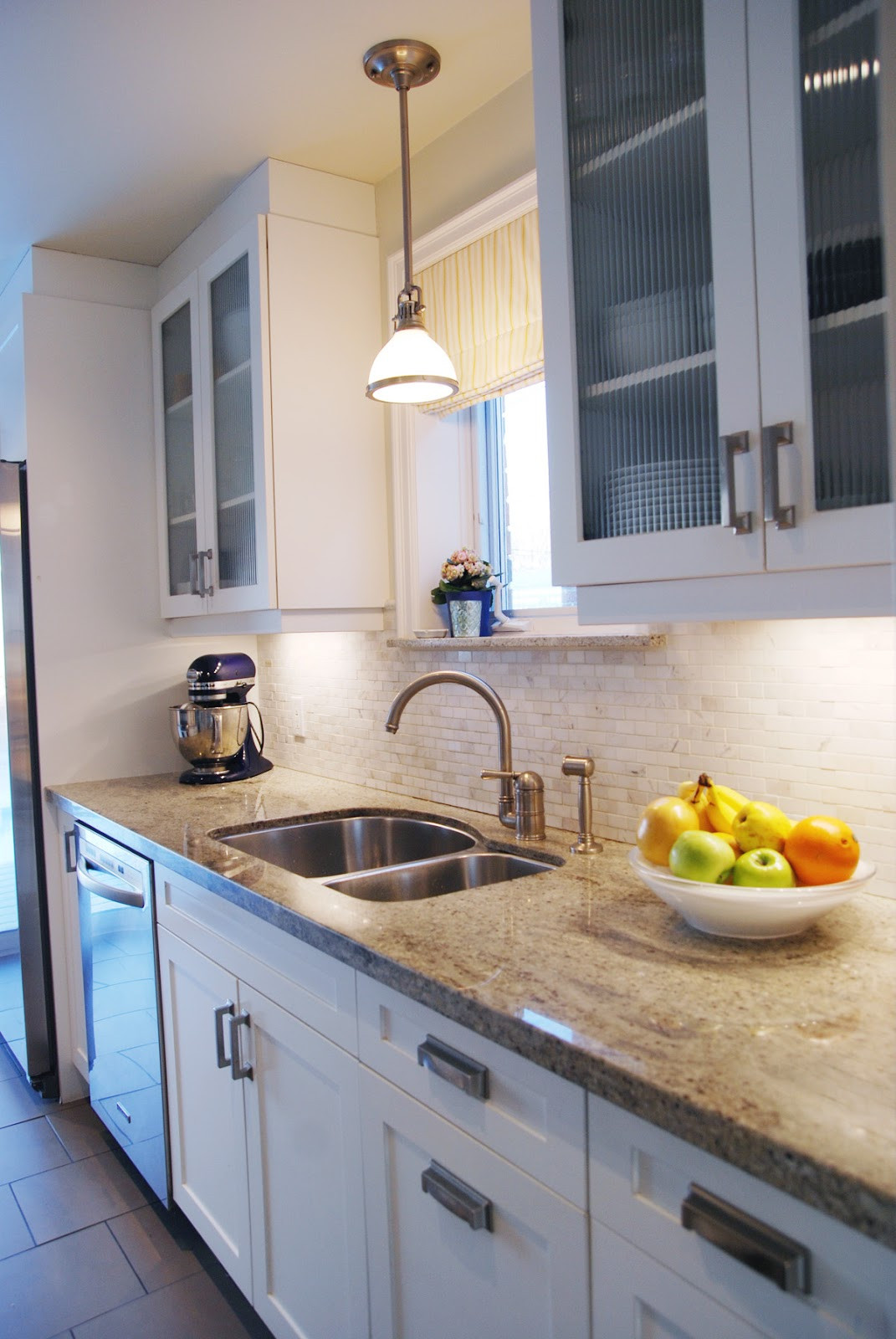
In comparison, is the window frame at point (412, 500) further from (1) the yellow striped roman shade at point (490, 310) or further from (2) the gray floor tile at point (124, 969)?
(2) the gray floor tile at point (124, 969)

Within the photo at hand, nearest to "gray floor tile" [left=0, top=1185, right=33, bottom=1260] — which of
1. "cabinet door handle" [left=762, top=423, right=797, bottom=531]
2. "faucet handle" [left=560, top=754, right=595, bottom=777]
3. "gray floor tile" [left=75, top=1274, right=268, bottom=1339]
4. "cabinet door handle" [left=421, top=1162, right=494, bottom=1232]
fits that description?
"gray floor tile" [left=75, top=1274, right=268, bottom=1339]

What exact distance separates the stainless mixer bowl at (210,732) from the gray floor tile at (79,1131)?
42.3 inches

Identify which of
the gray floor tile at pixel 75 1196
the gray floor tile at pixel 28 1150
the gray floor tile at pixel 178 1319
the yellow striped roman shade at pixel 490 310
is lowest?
the gray floor tile at pixel 178 1319

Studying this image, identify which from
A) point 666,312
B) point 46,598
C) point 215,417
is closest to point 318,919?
point 666,312

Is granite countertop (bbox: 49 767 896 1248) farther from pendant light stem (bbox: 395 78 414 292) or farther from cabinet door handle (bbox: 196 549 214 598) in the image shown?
pendant light stem (bbox: 395 78 414 292)

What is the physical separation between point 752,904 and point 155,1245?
1.80 metres

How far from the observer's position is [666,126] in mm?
1295

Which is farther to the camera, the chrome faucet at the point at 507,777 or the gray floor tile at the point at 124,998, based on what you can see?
the gray floor tile at the point at 124,998

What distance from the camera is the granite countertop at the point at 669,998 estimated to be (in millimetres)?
799

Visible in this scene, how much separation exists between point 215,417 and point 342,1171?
77.8 inches

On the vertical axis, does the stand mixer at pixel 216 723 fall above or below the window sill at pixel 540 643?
below

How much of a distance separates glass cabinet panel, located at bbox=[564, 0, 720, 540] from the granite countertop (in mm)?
573

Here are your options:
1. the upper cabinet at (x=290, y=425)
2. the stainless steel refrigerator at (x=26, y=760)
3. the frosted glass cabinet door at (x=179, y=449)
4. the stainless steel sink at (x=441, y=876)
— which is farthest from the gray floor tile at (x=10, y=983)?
the stainless steel sink at (x=441, y=876)

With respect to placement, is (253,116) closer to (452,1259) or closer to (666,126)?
(666,126)
